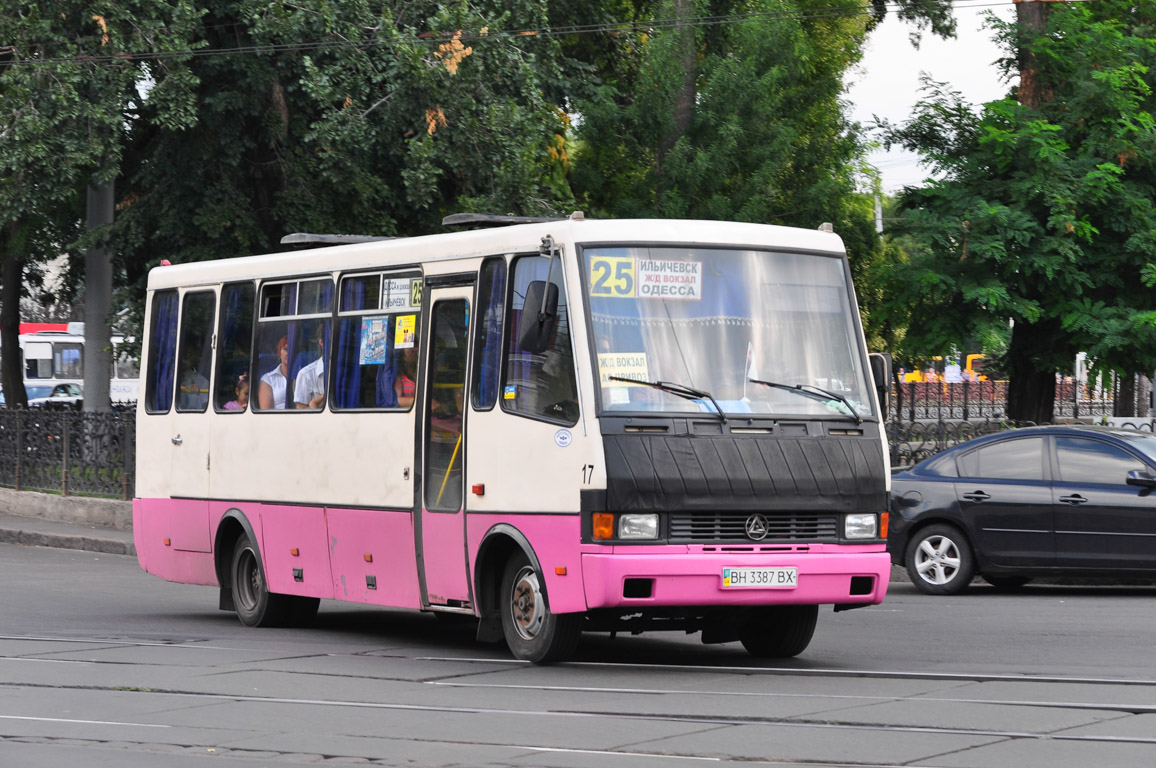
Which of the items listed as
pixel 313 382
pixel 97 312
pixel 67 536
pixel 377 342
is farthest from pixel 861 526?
pixel 97 312

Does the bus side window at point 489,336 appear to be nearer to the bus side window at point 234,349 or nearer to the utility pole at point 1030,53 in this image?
the bus side window at point 234,349

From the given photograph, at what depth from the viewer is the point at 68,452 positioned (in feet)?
81.1

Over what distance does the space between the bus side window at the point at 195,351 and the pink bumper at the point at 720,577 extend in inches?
219

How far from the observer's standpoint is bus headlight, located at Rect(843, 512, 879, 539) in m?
10.1

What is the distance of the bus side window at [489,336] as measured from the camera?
10.6 meters

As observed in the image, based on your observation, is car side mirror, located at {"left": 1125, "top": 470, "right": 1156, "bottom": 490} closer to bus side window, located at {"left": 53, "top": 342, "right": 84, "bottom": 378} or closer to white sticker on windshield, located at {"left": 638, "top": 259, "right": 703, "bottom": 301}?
white sticker on windshield, located at {"left": 638, "top": 259, "right": 703, "bottom": 301}

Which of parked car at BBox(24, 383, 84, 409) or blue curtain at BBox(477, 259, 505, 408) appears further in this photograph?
parked car at BBox(24, 383, 84, 409)

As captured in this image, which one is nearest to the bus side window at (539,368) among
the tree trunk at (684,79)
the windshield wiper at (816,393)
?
the windshield wiper at (816,393)

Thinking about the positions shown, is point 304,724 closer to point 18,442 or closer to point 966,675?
point 966,675

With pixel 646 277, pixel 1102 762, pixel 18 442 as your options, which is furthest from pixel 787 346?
pixel 18 442

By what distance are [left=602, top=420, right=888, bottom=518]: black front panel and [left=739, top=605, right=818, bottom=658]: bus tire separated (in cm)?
89


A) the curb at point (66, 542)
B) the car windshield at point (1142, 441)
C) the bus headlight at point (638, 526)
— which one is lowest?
the curb at point (66, 542)

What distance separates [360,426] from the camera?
39.3 feet

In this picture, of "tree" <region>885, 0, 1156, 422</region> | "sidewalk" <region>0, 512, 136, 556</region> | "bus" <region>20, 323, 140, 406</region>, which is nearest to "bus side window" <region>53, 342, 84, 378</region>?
"bus" <region>20, 323, 140, 406</region>
